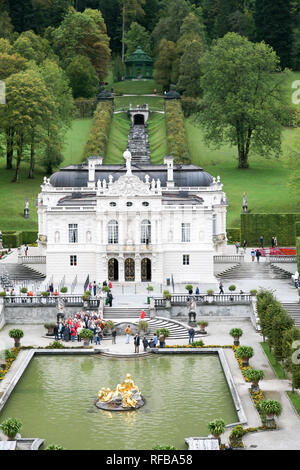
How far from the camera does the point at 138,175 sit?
82375 mm

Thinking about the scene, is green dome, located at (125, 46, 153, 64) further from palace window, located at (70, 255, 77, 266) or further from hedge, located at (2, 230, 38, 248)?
palace window, located at (70, 255, 77, 266)

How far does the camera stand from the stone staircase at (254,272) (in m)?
77.6

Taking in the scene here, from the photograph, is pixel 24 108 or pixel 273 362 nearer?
pixel 273 362

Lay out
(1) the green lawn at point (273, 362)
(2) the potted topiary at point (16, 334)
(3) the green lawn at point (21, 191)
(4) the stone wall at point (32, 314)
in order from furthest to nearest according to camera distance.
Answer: (3) the green lawn at point (21, 191) → (4) the stone wall at point (32, 314) → (2) the potted topiary at point (16, 334) → (1) the green lawn at point (273, 362)

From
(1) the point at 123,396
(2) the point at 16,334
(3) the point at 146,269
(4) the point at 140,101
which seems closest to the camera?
(1) the point at 123,396

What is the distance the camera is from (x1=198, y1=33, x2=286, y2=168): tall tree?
356 feet

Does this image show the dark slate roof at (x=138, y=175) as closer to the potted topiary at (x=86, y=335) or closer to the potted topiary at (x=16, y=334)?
the potted topiary at (x=86, y=335)

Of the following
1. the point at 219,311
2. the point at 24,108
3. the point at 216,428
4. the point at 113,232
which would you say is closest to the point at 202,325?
the point at 219,311

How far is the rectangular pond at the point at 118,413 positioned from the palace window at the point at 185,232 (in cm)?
2010

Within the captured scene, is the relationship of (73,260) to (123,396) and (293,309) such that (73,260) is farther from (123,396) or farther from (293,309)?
(123,396)

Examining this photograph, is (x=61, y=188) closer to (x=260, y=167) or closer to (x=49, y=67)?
(x=260, y=167)

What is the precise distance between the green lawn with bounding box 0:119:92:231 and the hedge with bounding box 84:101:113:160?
8.97ft

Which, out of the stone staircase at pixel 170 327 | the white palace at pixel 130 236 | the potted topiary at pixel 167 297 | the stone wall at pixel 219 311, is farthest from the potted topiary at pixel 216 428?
the white palace at pixel 130 236

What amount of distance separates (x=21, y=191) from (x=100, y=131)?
73.1 feet
